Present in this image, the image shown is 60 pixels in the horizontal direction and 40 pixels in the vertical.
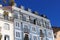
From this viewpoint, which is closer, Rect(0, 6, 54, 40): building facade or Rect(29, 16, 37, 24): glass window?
Rect(0, 6, 54, 40): building facade

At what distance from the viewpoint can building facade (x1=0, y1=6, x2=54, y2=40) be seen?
4675 cm

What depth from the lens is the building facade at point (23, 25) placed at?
4675 cm

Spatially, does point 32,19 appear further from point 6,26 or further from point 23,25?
point 6,26

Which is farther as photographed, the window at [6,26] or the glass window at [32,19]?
the glass window at [32,19]

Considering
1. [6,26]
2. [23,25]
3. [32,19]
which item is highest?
[32,19]

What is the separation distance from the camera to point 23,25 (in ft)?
168

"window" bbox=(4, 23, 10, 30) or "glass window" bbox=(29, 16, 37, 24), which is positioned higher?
"glass window" bbox=(29, 16, 37, 24)

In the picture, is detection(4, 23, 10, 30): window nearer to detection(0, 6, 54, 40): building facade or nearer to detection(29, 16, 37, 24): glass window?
detection(0, 6, 54, 40): building facade

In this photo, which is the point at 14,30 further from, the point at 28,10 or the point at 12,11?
the point at 28,10

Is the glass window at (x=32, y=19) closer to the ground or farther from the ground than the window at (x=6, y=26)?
farther from the ground

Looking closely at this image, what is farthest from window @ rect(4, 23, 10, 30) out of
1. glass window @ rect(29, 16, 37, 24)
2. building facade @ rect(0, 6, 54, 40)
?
glass window @ rect(29, 16, 37, 24)

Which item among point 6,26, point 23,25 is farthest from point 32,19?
Answer: point 6,26

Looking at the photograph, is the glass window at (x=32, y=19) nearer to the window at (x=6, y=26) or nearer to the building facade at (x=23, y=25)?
the building facade at (x=23, y=25)

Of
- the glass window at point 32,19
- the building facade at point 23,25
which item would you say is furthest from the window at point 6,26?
the glass window at point 32,19
